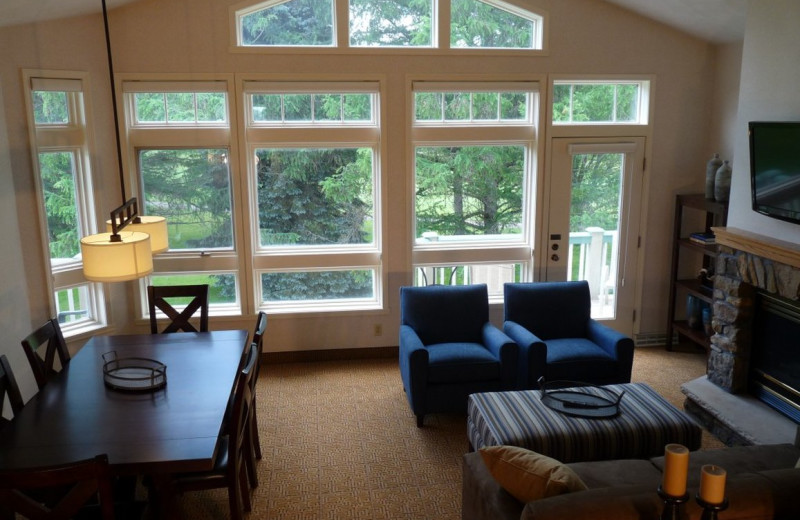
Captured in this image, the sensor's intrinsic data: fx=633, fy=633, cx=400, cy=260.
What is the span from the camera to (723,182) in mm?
4898

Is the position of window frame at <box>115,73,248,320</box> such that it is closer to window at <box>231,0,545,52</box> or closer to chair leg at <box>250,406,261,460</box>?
window at <box>231,0,545,52</box>

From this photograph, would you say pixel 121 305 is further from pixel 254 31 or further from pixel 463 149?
pixel 463 149

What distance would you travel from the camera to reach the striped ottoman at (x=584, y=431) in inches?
127

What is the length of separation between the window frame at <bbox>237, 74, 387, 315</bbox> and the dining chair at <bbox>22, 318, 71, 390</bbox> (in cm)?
185

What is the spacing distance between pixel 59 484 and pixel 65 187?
313 cm

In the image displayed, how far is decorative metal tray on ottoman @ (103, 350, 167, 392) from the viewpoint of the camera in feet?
10.3

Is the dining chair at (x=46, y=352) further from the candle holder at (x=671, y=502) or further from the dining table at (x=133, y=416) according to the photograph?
the candle holder at (x=671, y=502)

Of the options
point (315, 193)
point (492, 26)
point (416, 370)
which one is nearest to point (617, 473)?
point (416, 370)

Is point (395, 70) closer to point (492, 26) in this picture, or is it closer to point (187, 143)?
point (492, 26)

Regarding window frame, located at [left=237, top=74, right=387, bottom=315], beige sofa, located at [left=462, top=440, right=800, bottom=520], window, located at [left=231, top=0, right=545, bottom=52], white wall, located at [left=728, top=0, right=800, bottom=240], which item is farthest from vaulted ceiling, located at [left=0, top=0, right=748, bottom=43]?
beige sofa, located at [left=462, top=440, right=800, bottom=520]

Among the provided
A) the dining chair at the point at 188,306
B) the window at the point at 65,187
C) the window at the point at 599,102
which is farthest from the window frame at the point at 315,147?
the window at the point at 599,102

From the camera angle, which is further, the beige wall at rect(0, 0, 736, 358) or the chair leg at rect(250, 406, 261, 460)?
the beige wall at rect(0, 0, 736, 358)

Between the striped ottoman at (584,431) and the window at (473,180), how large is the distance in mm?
Answer: 2135

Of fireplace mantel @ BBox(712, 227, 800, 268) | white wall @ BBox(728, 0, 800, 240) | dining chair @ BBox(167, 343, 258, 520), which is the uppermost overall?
white wall @ BBox(728, 0, 800, 240)
